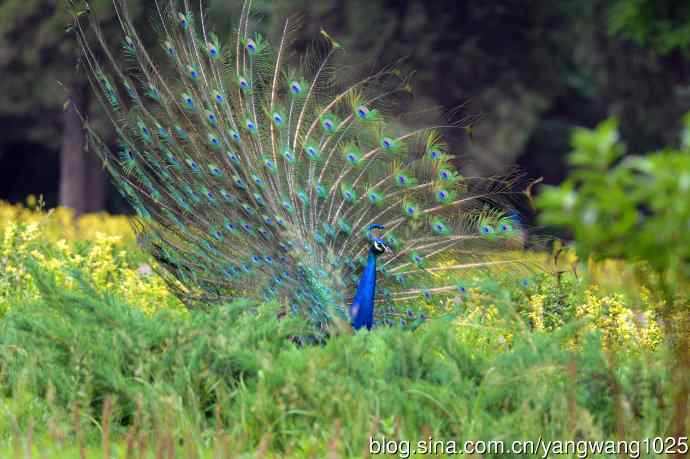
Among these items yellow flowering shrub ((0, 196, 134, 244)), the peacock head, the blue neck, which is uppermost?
yellow flowering shrub ((0, 196, 134, 244))

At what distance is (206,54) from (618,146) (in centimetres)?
500

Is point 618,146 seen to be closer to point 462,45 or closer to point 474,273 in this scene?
point 474,273

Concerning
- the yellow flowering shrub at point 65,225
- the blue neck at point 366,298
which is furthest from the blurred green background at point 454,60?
the blue neck at point 366,298

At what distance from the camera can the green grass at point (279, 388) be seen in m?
4.74

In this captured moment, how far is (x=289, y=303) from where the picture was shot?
7.16m

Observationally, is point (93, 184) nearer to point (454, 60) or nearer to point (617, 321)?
point (454, 60)

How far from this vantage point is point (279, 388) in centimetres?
515

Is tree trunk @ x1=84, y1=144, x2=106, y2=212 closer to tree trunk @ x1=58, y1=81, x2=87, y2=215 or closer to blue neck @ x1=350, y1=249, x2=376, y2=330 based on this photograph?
tree trunk @ x1=58, y1=81, x2=87, y2=215

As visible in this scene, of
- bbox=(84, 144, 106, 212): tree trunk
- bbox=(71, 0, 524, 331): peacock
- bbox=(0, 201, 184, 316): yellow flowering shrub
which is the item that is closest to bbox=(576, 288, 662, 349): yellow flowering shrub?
bbox=(71, 0, 524, 331): peacock

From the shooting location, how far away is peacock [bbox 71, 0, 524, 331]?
7.31 metres

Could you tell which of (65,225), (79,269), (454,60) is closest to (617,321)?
(79,269)

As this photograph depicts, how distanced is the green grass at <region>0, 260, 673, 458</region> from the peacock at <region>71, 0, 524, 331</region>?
155 cm

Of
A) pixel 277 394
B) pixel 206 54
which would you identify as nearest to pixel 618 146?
pixel 277 394

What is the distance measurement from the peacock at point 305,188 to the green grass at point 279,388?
155 centimetres
